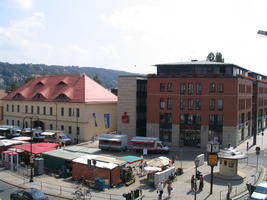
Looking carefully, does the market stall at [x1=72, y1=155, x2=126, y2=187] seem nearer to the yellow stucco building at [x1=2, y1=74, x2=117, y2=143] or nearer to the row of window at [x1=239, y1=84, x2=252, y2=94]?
the yellow stucco building at [x1=2, y1=74, x2=117, y2=143]

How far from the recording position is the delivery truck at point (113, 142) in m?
50.0

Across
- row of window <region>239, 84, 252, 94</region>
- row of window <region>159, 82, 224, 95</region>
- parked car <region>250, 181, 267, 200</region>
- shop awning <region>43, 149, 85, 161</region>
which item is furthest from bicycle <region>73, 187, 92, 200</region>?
row of window <region>239, 84, 252, 94</region>

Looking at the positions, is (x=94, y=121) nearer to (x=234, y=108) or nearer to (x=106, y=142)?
(x=106, y=142)

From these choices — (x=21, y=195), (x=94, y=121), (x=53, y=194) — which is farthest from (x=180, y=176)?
(x=94, y=121)

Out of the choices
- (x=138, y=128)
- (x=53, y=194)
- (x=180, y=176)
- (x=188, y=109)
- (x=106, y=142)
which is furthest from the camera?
(x=138, y=128)

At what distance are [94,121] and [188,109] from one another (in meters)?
19.2

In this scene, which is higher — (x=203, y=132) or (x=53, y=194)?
(x=203, y=132)

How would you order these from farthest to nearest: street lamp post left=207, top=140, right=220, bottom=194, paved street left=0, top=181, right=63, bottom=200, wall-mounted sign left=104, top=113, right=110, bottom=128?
wall-mounted sign left=104, top=113, right=110, bottom=128, street lamp post left=207, top=140, right=220, bottom=194, paved street left=0, top=181, right=63, bottom=200

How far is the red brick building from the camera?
52.0 metres

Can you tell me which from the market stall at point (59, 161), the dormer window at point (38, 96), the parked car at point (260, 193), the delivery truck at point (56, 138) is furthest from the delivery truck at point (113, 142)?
the parked car at point (260, 193)

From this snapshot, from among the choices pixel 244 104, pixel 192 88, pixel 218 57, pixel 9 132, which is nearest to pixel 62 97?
pixel 9 132

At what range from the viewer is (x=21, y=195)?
26.0 m

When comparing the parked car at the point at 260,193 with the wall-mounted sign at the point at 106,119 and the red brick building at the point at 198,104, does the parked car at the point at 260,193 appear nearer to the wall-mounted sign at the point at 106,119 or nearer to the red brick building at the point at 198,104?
the red brick building at the point at 198,104

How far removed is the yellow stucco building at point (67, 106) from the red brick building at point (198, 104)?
11.6m
